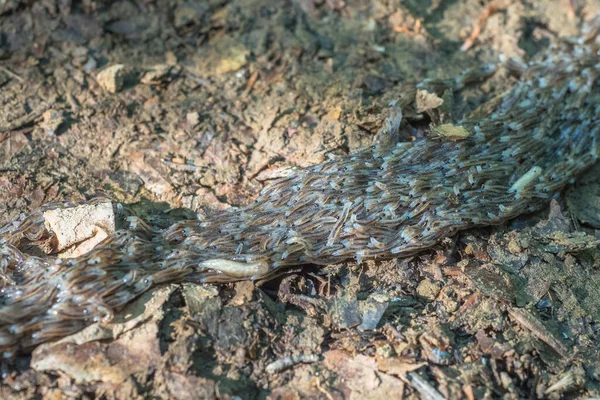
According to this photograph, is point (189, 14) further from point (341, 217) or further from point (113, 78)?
point (341, 217)

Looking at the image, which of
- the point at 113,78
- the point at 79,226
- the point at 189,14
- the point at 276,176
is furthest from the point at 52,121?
the point at 276,176

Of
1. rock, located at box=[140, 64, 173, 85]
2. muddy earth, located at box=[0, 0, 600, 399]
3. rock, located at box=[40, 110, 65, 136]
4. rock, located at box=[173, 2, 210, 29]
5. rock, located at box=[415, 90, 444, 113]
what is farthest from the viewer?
rock, located at box=[173, 2, 210, 29]

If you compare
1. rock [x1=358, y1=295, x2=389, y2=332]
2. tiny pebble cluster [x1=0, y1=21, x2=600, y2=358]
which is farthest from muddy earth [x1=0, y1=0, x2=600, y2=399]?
tiny pebble cluster [x1=0, y1=21, x2=600, y2=358]

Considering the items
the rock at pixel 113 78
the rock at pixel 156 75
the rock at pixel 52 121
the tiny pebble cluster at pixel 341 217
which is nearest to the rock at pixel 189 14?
the rock at pixel 156 75

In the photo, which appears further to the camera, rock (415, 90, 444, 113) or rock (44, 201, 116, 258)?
rock (415, 90, 444, 113)

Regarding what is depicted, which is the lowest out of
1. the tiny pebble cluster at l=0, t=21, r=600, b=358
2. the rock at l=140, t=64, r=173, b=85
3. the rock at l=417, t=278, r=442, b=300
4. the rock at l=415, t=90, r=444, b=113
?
the rock at l=417, t=278, r=442, b=300

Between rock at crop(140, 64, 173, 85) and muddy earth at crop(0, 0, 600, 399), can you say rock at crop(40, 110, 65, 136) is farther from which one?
rock at crop(140, 64, 173, 85)

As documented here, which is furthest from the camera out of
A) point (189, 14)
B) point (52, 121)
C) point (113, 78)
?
point (189, 14)
